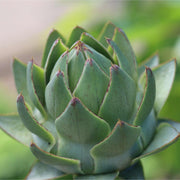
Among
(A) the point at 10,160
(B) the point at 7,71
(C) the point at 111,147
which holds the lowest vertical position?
(B) the point at 7,71

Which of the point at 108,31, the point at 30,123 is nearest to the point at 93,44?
the point at 108,31

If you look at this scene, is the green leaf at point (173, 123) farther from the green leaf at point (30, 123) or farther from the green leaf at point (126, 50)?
the green leaf at point (30, 123)

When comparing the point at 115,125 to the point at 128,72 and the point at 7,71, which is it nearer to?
the point at 128,72

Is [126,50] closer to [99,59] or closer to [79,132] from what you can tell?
[99,59]

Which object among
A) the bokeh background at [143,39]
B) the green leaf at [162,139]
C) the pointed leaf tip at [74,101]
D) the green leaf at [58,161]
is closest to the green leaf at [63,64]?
the pointed leaf tip at [74,101]

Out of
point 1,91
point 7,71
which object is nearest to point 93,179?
point 1,91
